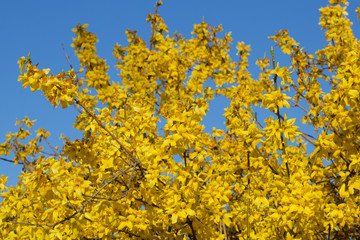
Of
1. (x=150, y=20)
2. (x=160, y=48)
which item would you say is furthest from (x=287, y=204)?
(x=150, y=20)

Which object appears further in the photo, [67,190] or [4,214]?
[4,214]

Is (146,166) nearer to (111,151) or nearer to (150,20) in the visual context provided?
(111,151)

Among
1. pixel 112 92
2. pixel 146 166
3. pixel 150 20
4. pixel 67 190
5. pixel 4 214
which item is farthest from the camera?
pixel 150 20

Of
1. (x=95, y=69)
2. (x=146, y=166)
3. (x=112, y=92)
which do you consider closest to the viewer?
(x=146, y=166)

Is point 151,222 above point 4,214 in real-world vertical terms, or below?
below

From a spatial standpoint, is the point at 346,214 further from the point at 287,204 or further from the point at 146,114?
the point at 146,114

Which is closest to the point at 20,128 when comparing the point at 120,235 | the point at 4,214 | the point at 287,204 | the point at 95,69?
the point at 95,69

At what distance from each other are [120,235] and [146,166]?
102cm

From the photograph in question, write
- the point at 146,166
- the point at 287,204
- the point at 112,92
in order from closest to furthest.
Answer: the point at 287,204, the point at 146,166, the point at 112,92

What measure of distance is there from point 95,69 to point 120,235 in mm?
3285

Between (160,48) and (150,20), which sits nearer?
(160,48)

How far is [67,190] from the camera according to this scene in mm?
2947

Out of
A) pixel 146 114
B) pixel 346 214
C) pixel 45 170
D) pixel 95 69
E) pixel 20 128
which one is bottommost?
pixel 346 214

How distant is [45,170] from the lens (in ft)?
10.3
